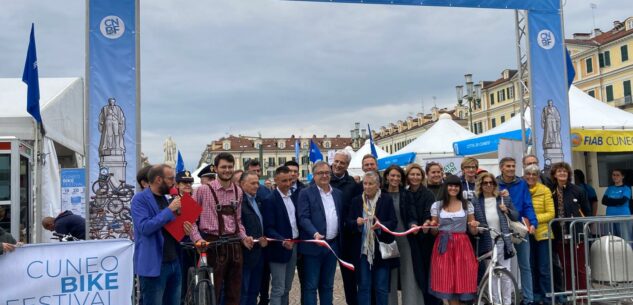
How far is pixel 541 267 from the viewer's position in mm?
7629

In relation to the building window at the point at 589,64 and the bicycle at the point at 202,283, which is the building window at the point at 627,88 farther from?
the bicycle at the point at 202,283

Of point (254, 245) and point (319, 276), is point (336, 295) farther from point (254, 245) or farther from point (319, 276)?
point (254, 245)

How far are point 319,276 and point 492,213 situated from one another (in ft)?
7.29

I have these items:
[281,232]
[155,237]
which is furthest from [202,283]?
[281,232]

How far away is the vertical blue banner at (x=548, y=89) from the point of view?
943 centimetres

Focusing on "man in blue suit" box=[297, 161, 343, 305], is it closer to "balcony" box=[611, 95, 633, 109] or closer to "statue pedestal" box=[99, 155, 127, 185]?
"statue pedestal" box=[99, 155, 127, 185]

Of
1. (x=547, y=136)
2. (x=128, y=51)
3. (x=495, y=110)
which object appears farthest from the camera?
(x=495, y=110)

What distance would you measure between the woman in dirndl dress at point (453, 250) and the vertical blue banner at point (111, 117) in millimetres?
3750

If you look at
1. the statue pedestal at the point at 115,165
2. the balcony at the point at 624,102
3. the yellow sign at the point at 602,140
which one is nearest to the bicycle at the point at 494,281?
the statue pedestal at the point at 115,165

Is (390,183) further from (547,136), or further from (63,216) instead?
(63,216)

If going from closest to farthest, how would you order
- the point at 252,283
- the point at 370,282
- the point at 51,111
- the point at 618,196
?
1. the point at 370,282
2. the point at 252,283
3. the point at 51,111
4. the point at 618,196

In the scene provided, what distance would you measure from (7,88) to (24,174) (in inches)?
87.3

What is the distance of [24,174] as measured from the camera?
8.82 meters

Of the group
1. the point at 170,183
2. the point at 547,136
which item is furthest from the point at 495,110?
the point at 170,183
